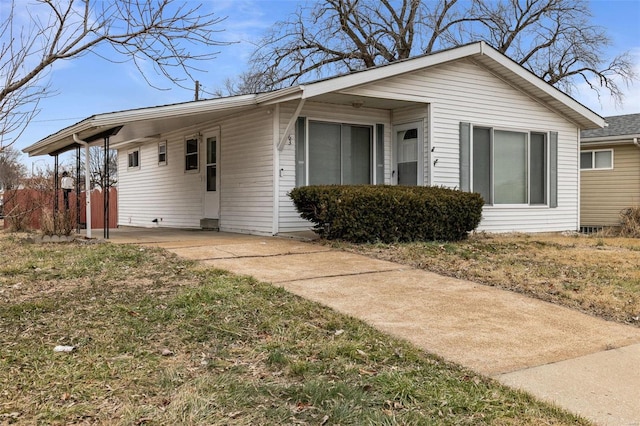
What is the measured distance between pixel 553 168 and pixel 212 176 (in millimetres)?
8215

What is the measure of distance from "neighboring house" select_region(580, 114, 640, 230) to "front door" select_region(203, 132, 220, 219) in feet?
38.4

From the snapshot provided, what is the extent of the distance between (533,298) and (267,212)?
5994 mm

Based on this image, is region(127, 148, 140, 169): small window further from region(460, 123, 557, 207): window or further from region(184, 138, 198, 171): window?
region(460, 123, 557, 207): window

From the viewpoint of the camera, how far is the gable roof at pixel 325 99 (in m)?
9.10

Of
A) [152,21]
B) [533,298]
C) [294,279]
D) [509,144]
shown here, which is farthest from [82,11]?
[509,144]

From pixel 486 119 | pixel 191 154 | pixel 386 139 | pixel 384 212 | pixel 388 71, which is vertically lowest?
pixel 384 212

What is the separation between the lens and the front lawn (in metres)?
2.63

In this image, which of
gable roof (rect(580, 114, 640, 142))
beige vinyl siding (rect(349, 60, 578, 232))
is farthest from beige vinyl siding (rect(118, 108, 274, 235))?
gable roof (rect(580, 114, 640, 142))

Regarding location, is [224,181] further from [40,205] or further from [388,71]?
[388,71]

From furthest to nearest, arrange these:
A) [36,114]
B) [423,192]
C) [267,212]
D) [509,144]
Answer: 1. [509,144]
2. [267,212]
3. [423,192]
4. [36,114]

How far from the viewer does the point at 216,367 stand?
3.25 m

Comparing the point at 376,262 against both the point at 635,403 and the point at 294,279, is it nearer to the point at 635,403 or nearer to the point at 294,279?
the point at 294,279

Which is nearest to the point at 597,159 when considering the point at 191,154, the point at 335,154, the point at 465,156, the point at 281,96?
the point at 465,156

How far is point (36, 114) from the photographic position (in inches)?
200
